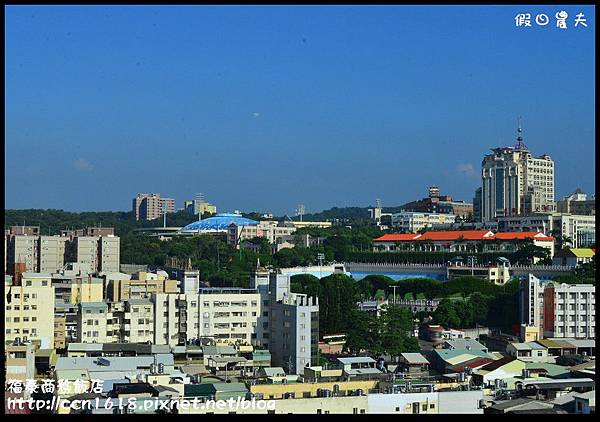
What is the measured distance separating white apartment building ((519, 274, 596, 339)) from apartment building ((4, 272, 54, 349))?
12.7 ft

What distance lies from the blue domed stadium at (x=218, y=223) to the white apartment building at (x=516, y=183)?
5437mm

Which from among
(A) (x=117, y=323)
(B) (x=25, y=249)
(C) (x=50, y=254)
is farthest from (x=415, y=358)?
(C) (x=50, y=254)

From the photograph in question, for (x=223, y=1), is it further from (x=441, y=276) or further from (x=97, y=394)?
(x=441, y=276)

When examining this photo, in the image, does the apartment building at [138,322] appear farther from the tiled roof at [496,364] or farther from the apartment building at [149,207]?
the apartment building at [149,207]

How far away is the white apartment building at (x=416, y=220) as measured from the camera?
79.5 ft

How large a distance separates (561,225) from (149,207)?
13.6 metres

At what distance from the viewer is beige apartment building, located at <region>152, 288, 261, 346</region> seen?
7.06m

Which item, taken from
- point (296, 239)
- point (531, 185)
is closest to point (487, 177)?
point (531, 185)

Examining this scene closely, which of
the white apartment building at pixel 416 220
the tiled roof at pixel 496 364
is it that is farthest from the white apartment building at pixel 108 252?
the white apartment building at pixel 416 220

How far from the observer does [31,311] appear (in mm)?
6762

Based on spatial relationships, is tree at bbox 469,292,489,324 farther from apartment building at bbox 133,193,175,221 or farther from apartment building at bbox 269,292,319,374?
apartment building at bbox 133,193,175,221

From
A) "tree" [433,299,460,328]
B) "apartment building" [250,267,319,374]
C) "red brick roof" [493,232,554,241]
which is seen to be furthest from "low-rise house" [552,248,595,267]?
"apartment building" [250,267,319,374]

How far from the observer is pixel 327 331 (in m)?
8.03

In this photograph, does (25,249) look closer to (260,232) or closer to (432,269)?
(432,269)
